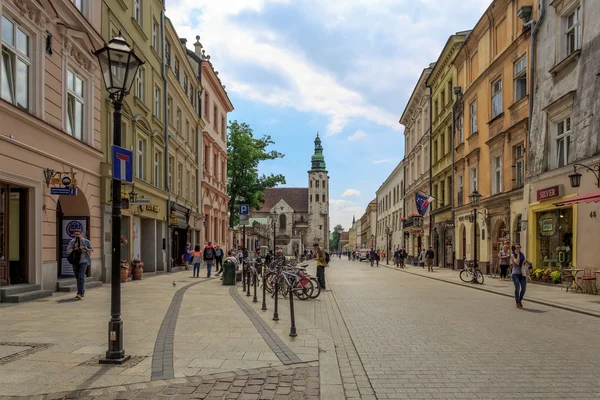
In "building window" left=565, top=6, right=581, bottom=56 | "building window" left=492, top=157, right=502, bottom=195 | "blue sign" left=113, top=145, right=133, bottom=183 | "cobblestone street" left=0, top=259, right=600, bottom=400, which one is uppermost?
"building window" left=565, top=6, right=581, bottom=56

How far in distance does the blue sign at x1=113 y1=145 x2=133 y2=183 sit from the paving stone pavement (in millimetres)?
3643

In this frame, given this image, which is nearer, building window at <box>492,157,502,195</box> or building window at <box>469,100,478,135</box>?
building window at <box>492,157,502,195</box>

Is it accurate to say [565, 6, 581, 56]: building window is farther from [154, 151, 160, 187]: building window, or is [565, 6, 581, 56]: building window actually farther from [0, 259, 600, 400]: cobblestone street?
[154, 151, 160, 187]: building window

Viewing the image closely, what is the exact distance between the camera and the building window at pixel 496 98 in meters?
25.0

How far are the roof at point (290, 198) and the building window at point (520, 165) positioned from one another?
9363 cm

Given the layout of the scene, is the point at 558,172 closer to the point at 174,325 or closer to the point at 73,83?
the point at 174,325

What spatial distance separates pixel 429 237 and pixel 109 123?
95.9ft

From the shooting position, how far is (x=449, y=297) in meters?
15.3

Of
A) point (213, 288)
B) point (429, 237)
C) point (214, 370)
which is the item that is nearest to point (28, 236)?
point (213, 288)

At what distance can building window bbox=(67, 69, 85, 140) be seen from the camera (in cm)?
1457

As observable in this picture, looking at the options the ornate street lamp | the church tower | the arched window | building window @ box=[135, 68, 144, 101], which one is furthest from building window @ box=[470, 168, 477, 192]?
the arched window

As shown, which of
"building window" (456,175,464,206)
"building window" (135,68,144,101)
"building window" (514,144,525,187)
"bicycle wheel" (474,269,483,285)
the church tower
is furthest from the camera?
the church tower

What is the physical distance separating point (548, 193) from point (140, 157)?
16217 mm

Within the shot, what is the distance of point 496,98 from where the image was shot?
2548cm
